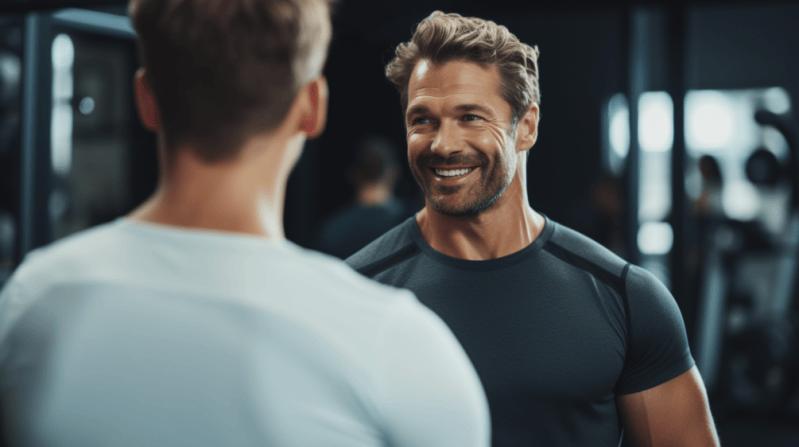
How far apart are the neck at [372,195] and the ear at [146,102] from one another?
249 cm

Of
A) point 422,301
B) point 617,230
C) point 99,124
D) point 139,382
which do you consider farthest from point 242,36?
point 617,230

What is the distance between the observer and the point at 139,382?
0.54 m

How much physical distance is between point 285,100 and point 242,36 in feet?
0.21

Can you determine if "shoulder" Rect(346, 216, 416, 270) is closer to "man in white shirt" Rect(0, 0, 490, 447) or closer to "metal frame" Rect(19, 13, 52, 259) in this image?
"man in white shirt" Rect(0, 0, 490, 447)

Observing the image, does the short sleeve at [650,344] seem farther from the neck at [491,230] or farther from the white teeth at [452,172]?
the white teeth at [452,172]

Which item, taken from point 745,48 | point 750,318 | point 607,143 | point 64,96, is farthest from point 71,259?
point 745,48

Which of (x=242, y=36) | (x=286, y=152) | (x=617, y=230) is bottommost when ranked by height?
(x=617, y=230)

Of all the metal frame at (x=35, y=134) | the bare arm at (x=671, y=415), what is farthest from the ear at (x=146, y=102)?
the metal frame at (x=35, y=134)

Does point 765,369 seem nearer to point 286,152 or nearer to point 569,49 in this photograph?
point 569,49

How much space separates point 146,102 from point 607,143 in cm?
546

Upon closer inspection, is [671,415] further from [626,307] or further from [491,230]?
[491,230]

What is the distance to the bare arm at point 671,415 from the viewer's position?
1.13m

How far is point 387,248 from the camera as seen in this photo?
1.29 metres

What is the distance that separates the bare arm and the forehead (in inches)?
21.7
